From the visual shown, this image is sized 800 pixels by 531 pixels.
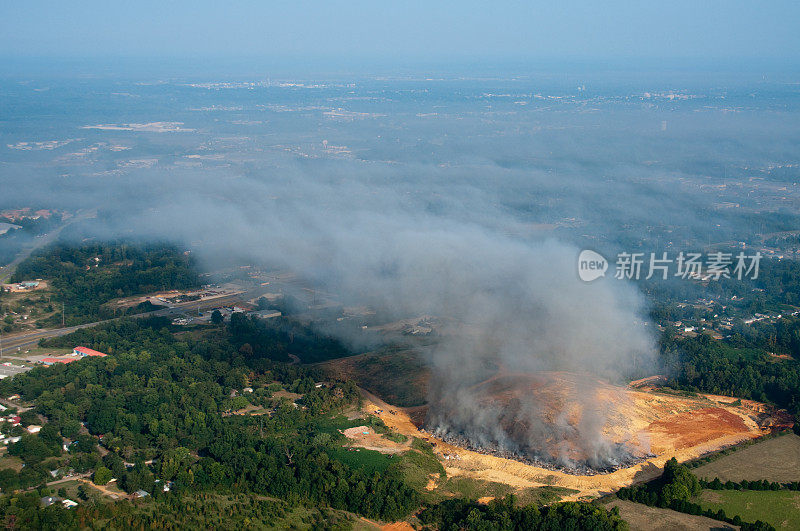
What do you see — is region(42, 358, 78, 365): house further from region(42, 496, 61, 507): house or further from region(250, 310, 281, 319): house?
region(42, 496, 61, 507): house

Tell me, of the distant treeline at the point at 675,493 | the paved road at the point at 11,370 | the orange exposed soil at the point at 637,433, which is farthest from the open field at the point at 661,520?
the paved road at the point at 11,370

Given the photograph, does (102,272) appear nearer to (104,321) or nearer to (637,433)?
(104,321)

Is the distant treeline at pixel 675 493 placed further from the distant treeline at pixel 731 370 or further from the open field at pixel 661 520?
the distant treeline at pixel 731 370

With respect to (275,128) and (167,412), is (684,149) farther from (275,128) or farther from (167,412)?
(167,412)

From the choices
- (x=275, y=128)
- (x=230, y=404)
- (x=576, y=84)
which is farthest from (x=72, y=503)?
(x=576, y=84)

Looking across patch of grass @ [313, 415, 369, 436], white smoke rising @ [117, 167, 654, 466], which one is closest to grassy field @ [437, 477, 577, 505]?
white smoke rising @ [117, 167, 654, 466]
